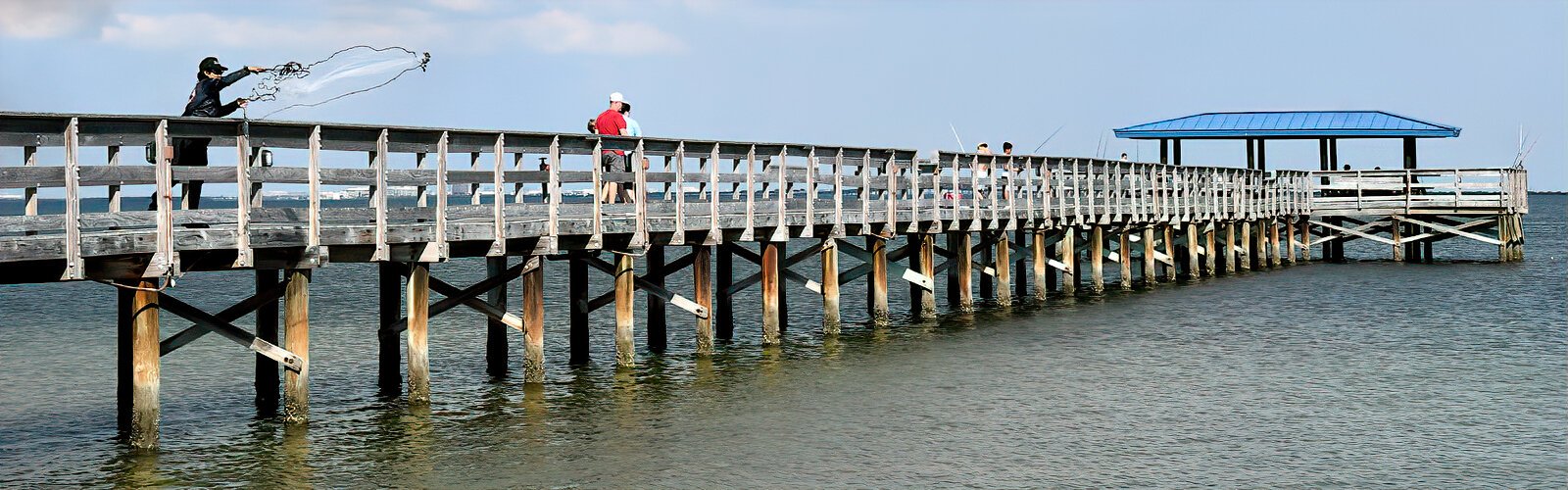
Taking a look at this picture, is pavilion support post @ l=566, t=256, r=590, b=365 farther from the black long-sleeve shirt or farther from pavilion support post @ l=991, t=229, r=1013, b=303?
pavilion support post @ l=991, t=229, r=1013, b=303

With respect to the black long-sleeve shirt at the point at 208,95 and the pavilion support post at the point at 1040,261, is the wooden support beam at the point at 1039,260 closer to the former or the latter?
the pavilion support post at the point at 1040,261

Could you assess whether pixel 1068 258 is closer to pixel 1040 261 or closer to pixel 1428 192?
pixel 1040 261

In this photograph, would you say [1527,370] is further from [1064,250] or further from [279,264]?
[279,264]

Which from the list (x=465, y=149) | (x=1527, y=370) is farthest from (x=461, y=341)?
(x=1527, y=370)

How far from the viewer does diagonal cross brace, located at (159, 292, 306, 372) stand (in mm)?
14367

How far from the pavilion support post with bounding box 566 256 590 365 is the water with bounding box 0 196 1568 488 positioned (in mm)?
360

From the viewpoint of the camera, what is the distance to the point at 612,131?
1973 centimetres

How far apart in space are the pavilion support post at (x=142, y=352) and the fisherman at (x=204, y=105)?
1.12 metres

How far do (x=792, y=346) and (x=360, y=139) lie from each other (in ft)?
30.0

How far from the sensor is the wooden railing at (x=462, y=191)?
1290 cm

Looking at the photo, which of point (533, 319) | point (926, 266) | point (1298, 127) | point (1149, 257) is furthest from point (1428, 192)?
point (533, 319)

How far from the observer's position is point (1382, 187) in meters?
46.0

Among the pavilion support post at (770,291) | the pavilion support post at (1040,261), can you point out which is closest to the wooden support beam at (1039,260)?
the pavilion support post at (1040,261)

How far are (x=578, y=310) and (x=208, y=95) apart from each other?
6.51m
